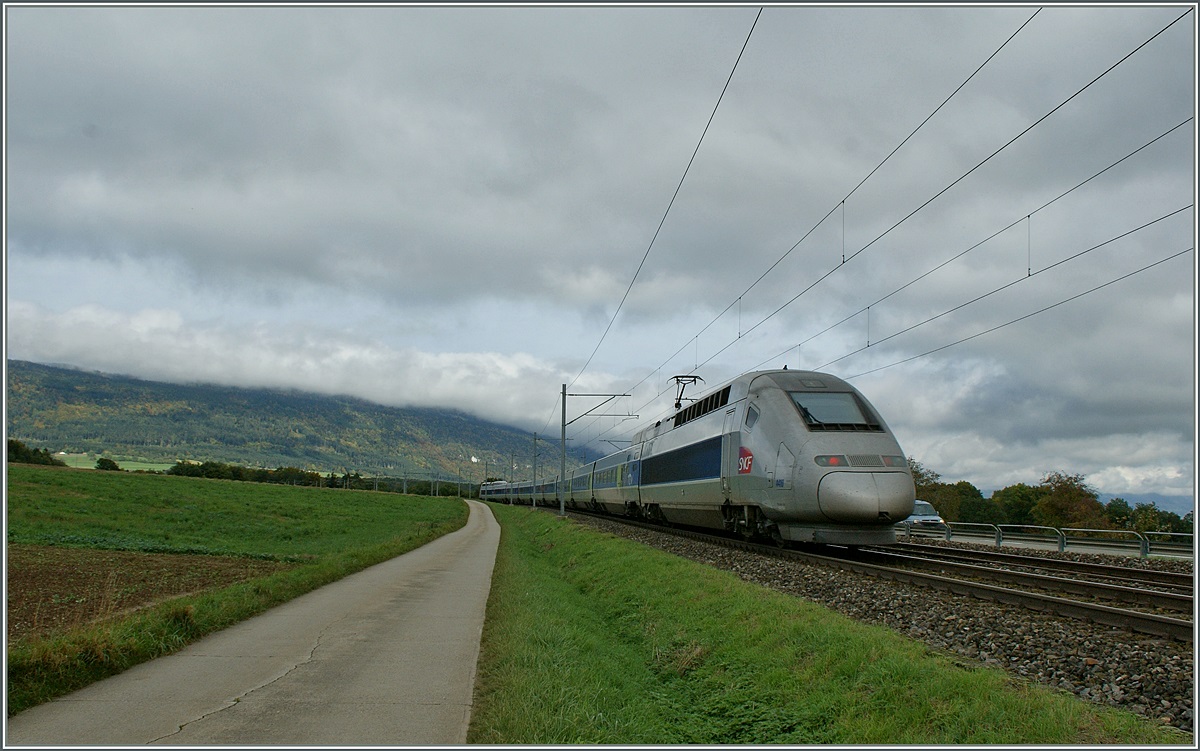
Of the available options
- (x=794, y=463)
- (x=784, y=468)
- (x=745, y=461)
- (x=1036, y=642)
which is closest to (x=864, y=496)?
(x=794, y=463)

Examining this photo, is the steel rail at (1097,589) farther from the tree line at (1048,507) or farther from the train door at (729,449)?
the tree line at (1048,507)

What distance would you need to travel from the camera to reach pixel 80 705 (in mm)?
6305

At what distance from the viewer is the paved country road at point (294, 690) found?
18.6 ft

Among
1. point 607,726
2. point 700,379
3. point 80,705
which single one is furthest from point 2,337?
point 700,379

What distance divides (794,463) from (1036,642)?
860 cm

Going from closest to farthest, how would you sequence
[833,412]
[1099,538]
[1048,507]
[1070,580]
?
[1070,580] → [833,412] → [1099,538] → [1048,507]

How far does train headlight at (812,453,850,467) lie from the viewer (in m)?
16.1

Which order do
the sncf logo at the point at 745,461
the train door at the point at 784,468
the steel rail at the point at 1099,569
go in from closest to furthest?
1. the steel rail at the point at 1099,569
2. the train door at the point at 784,468
3. the sncf logo at the point at 745,461

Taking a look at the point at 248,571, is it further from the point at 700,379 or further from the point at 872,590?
the point at 700,379

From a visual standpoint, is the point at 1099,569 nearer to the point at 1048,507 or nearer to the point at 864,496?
the point at 864,496

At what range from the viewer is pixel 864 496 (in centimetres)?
1572

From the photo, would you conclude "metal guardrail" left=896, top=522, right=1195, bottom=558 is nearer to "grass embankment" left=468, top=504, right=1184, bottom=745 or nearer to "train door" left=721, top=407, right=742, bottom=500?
"train door" left=721, top=407, right=742, bottom=500

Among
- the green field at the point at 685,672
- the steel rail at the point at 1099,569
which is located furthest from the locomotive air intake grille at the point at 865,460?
the steel rail at the point at 1099,569

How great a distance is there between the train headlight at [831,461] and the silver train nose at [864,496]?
201 mm
